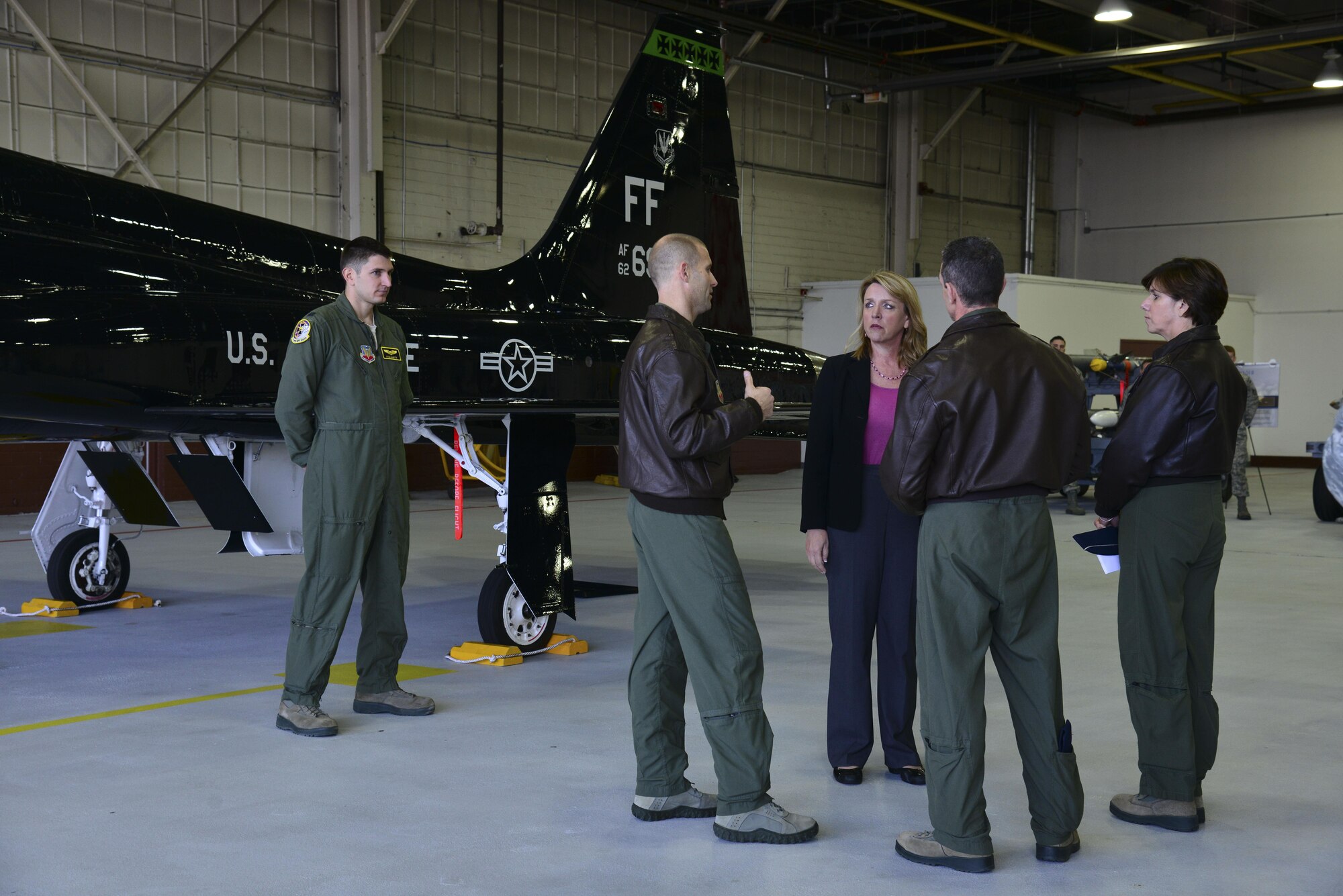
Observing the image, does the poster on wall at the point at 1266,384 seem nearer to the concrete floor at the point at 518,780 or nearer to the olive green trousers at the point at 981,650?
the concrete floor at the point at 518,780

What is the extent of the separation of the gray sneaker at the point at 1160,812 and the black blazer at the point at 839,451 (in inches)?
46.9

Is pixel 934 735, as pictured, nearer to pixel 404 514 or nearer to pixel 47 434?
pixel 404 514

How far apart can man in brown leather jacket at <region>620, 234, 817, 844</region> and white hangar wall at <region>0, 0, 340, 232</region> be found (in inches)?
464

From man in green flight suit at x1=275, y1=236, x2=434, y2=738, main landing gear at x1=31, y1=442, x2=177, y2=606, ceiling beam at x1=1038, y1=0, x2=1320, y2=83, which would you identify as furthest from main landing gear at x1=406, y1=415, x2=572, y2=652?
ceiling beam at x1=1038, y1=0, x2=1320, y2=83

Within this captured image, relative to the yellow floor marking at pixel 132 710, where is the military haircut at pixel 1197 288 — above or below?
above

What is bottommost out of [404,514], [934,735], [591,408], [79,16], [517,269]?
[934,735]

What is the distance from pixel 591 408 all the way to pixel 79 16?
32.8 feet

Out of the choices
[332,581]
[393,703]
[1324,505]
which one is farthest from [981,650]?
[1324,505]

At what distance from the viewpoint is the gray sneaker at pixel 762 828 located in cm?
359

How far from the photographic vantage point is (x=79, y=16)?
44.1 feet

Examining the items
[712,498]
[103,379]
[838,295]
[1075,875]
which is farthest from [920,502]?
[838,295]

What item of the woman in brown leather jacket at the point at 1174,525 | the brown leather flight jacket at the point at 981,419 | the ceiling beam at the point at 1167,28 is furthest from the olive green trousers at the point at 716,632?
the ceiling beam at the point at 1167,28

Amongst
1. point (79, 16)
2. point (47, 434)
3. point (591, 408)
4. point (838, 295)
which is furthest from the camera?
point (838, 295)

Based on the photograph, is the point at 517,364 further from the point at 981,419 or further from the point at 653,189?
the point at 981,419
